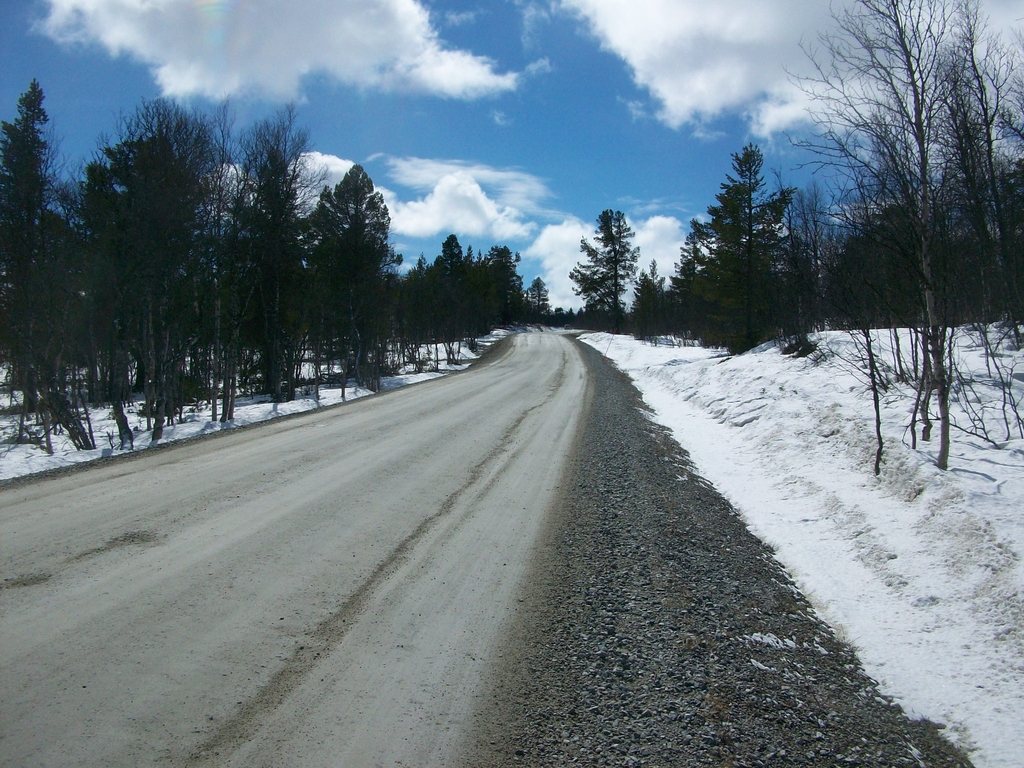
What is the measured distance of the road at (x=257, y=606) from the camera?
2.73 metres

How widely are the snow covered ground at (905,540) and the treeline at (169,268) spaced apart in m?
11.8

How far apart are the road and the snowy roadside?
1.85 metres

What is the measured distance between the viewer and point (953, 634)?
3793 millimetres

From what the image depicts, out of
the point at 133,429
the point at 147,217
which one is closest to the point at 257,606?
the point at 147,217

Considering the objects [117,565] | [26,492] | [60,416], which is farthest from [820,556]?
[60,416]

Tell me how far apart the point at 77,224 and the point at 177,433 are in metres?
5.69

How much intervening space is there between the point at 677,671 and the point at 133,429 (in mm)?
16490

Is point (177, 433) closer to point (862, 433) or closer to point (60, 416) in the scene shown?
point (60, 416)

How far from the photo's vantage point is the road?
8.97 feet

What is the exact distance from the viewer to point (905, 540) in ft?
16.4

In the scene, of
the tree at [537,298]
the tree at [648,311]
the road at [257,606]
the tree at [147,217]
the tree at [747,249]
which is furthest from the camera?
the tree at [537,298]

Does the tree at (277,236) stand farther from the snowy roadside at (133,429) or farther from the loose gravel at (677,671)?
the loose gravel at (677,671)

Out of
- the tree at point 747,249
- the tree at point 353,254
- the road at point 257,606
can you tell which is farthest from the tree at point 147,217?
the tree at point 747,249

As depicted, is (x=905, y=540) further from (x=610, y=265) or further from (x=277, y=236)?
→ (x=610, y=265)
